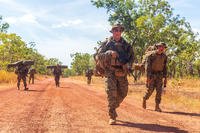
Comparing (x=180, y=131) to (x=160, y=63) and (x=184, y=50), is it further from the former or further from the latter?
(x=184, y=50)

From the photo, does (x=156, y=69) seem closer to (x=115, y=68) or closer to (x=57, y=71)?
(x=115, y=68)

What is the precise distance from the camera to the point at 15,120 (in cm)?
974

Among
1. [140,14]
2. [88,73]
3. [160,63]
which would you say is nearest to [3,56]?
[88,73]

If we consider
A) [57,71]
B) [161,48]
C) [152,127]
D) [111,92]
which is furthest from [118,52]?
[57,71]

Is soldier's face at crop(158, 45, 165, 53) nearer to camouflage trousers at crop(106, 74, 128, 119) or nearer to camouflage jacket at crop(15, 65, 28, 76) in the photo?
camouflage trousers at crop(106, 74, 128, 119)

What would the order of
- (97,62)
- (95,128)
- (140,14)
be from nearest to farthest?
(95,128), (97,62), (140,14)

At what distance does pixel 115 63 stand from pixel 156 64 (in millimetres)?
4169

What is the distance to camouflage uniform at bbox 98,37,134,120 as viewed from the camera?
10094 mm

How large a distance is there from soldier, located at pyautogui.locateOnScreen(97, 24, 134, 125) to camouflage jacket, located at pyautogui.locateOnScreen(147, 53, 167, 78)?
145 inches

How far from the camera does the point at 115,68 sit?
33.3ft

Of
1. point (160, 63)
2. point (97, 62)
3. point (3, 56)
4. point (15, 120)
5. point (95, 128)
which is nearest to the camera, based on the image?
point (95, 128)

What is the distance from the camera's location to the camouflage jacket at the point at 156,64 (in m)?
13.9

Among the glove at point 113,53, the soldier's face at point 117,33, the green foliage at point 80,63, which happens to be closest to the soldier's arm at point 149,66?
the soldier's face at point 117,33

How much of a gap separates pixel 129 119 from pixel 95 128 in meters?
2.28
